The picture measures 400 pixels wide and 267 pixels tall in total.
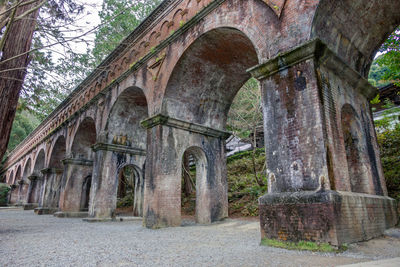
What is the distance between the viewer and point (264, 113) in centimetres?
536

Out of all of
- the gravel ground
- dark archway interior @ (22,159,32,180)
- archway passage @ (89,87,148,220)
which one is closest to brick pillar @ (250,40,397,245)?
the gravel ground

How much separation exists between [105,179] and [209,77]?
6551 mm

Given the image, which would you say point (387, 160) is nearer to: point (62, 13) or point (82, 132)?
point (62, 13)

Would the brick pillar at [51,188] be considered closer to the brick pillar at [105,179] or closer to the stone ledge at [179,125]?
the brick pillar at [105,179]

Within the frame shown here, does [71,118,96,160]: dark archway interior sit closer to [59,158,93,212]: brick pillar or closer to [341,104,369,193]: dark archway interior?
[59,158,93,212]: brick pillar

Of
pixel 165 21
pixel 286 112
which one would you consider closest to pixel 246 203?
pixel 286 112

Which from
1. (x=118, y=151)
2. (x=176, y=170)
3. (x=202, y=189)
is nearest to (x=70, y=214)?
(x=118, y=151)

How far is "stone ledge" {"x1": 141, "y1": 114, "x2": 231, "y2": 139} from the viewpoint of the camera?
8.76 meters

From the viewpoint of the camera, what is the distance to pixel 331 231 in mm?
3932

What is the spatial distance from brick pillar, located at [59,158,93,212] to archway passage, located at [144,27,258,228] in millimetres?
8160

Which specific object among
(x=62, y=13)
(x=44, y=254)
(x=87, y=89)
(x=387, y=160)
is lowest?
(x=44, y=254)

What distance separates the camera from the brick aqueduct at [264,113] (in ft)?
14.9

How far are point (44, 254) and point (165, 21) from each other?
8743 millimetres

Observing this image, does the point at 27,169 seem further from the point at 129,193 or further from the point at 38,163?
the point at 129,193
